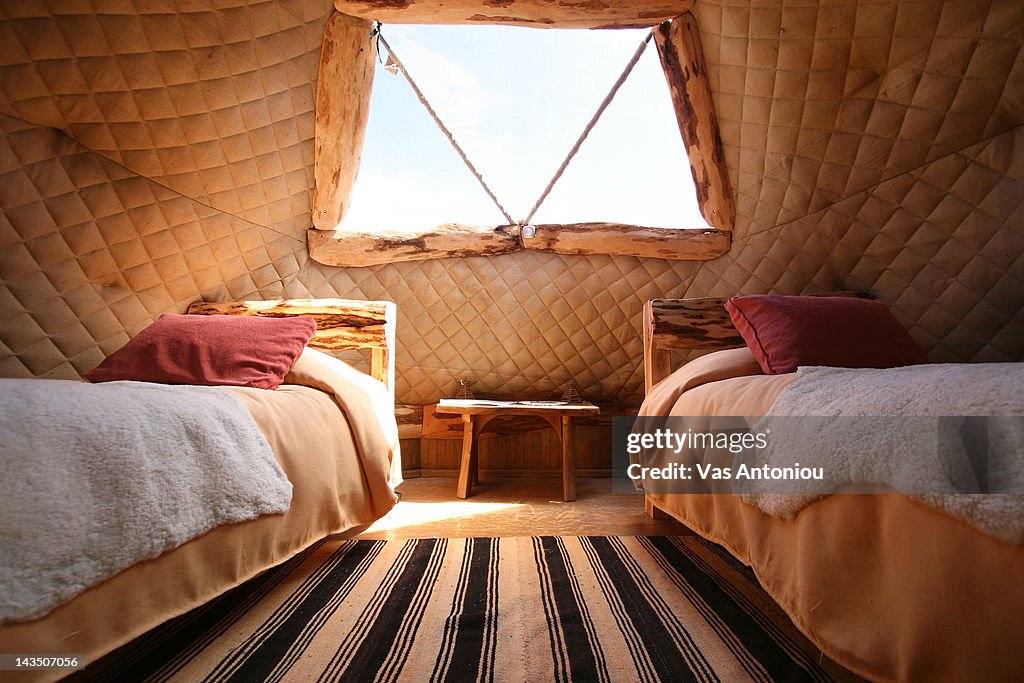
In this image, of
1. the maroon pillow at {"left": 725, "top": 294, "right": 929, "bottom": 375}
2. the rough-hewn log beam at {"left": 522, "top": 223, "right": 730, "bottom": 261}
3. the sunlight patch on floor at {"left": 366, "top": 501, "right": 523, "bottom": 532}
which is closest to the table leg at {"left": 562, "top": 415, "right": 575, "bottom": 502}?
the sunlight patch on floor at {"left": 366, "top": 501, "right": 523, "bottom": 532}

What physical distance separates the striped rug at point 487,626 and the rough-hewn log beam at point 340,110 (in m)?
1.94

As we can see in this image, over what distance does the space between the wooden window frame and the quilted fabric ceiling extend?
76 millimetres

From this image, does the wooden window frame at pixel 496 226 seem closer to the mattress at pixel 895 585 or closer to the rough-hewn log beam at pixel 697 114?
the rough-hewn log beam at pixel 697 114

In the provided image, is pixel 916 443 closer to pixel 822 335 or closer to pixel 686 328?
pixel 822 335

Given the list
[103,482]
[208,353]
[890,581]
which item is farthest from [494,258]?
[890,581]

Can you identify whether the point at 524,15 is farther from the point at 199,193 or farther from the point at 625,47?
the point at 199,193

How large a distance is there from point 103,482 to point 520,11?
8.29 ft

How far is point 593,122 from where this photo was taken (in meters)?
2.93

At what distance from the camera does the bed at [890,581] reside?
0.61m

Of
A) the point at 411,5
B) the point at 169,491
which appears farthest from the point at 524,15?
the point at 169,491

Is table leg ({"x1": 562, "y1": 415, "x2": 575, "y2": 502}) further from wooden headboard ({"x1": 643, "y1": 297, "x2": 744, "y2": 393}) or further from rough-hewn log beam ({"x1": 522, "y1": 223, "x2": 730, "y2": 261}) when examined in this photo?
rough-hewn log beam ({"x1": 522, "y1": 223, "x2": 730, "y2": 261})

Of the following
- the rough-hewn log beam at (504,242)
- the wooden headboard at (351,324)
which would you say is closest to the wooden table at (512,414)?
the wooden headboard at (351,324)

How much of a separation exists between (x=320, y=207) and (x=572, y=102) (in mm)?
1506

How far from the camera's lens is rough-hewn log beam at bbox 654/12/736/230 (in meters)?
2.55
